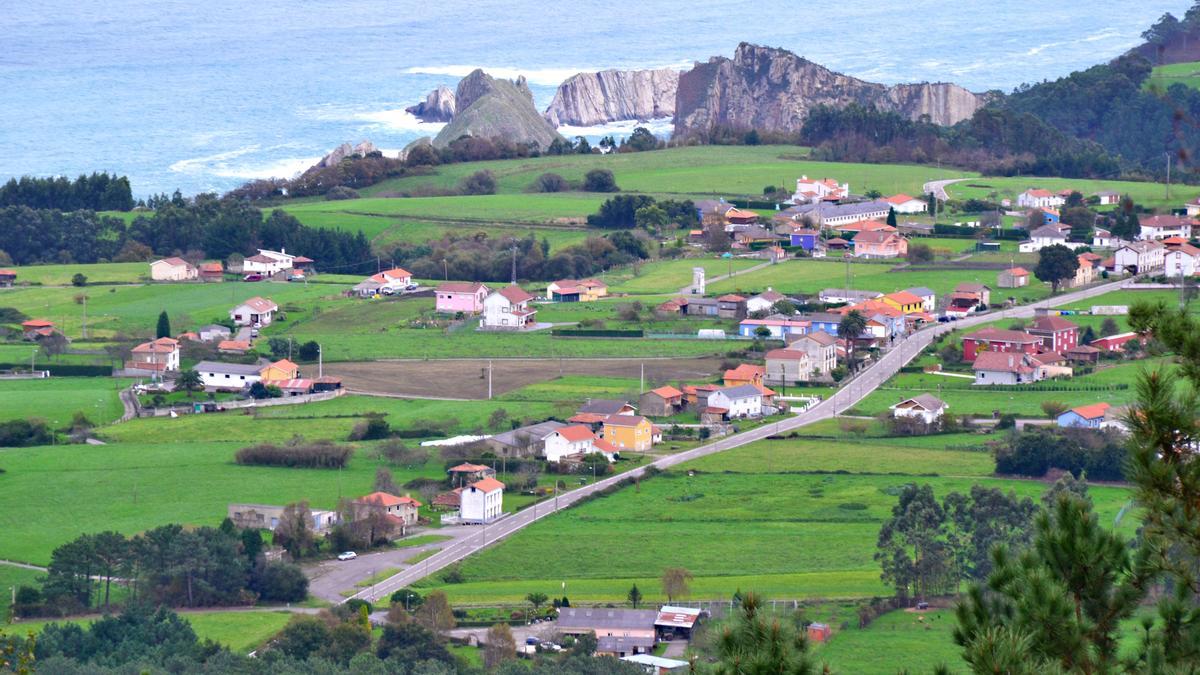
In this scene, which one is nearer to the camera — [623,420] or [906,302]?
[623,420]

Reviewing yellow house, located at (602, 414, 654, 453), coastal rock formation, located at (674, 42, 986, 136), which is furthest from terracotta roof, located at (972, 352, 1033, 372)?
coastal rock formation, located at (674, 42, 986, 136)

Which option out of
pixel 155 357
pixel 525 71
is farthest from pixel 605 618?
pixel 525 71

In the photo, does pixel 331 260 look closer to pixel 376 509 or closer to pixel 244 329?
pixel 244 329

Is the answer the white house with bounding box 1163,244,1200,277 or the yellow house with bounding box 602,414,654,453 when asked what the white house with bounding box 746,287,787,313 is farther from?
the yellow house with bounding box 602,414,654,453

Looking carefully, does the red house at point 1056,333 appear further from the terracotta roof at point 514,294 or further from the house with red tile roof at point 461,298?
the house with red tile roof at point 461,298

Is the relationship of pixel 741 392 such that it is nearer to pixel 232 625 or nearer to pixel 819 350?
pixel 819 350

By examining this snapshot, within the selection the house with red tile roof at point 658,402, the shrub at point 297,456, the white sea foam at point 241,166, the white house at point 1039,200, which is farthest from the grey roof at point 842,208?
the white sea foam at point 241,166

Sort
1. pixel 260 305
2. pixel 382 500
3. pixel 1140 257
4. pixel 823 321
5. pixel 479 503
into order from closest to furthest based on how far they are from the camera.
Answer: pixel 382 500, pixel 479 503, pixel 823 321, pixel 260 305, pixel 1140 257
